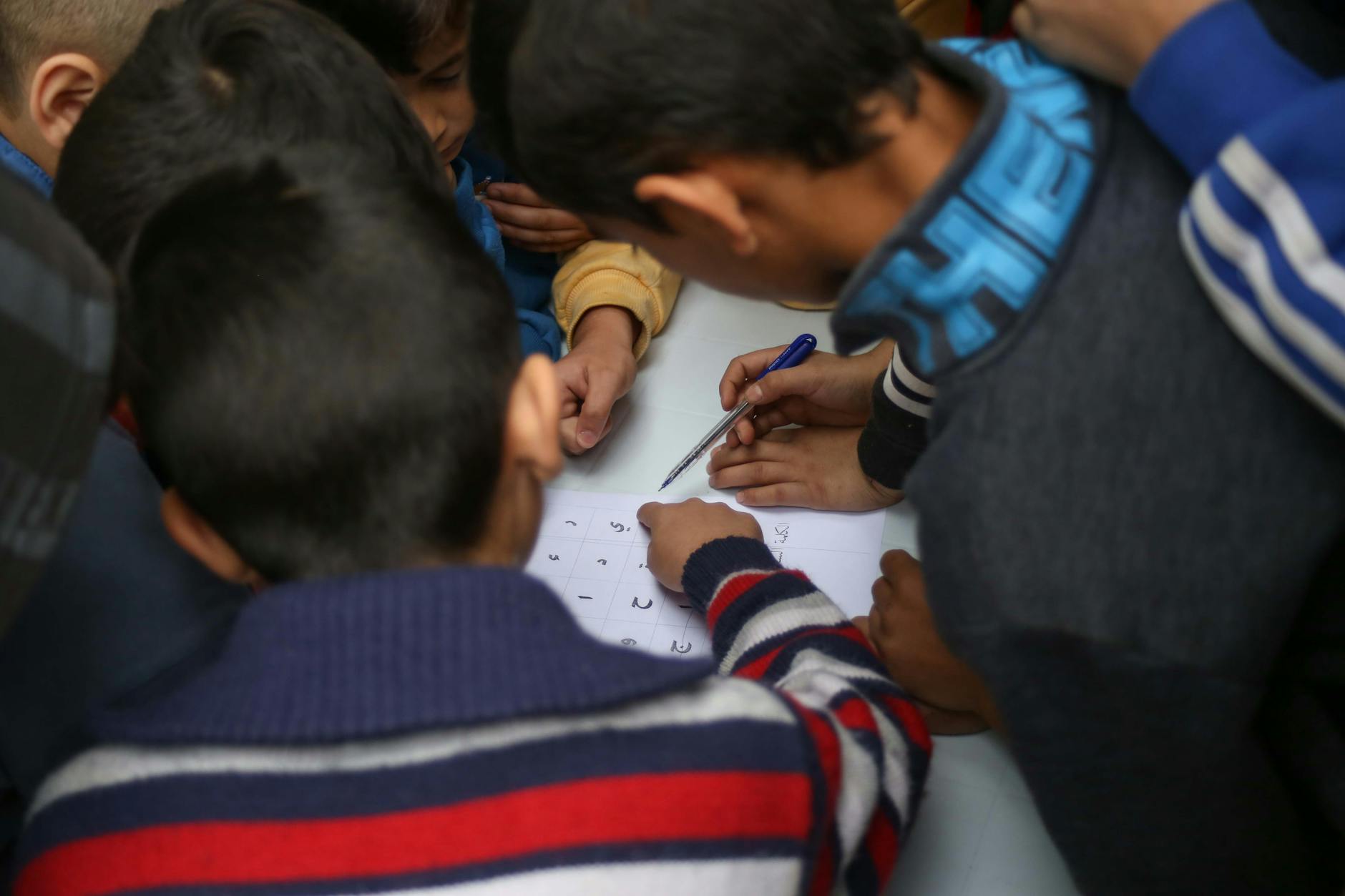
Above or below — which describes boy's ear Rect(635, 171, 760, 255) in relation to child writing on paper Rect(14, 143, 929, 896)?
above

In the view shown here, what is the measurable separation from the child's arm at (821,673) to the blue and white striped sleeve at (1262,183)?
29 centimetres

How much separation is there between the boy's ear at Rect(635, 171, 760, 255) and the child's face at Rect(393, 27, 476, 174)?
1.54 ft

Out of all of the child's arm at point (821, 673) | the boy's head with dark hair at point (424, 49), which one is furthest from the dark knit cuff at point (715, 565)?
the boy's head with dark hair at point (424, 49)

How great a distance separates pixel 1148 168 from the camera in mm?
507

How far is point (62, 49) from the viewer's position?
0.86 m

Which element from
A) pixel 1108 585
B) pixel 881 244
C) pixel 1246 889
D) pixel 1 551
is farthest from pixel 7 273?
pixel 1246 889

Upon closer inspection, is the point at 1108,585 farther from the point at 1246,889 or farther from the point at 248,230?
the point at 248,230

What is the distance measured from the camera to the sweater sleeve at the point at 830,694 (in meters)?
0.51

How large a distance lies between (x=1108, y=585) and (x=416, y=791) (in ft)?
1.17

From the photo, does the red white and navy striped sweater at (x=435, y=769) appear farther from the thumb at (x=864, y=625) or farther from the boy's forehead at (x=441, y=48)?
the boy's forehead at (x=441, y=48)

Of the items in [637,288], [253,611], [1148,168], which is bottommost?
[637,288]

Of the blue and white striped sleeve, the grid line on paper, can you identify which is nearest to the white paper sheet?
the grid line on paper

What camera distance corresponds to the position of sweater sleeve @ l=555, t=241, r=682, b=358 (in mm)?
978

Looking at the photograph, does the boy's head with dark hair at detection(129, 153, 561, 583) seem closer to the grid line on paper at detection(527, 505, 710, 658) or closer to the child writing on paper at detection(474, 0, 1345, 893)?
the child writing on paper at detection(474, 0, 1345, 893)
